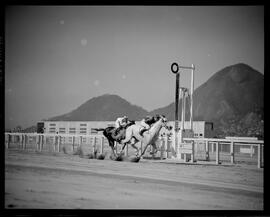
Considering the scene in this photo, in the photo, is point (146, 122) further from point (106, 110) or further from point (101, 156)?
point (101, 156)

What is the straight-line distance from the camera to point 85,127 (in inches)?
233

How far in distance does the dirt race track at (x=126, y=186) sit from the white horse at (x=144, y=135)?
0.57 metres

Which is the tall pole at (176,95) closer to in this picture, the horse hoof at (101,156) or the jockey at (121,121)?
the jockey at (121,121)

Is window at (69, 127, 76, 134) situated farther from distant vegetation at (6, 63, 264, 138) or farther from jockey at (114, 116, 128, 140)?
jockey at (114, 116, 128, 140)

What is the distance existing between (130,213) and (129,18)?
2.45m

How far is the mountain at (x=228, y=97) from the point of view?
464 cm

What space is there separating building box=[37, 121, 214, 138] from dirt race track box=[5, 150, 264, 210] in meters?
0.68

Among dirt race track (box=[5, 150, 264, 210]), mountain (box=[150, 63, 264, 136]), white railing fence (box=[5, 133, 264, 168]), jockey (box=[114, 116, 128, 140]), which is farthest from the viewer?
jockey (box=[114, 116, 128, 140])

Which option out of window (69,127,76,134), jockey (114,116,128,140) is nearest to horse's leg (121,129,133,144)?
jockey (114,116,128,140)

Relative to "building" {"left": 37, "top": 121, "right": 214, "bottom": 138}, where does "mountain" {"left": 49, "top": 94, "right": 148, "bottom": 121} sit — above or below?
above

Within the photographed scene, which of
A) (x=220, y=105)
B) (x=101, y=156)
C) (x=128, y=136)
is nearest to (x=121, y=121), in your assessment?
(x=128, y=136)

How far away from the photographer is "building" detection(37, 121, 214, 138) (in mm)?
5324

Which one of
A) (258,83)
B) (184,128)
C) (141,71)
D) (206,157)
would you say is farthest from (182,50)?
(206,157)
